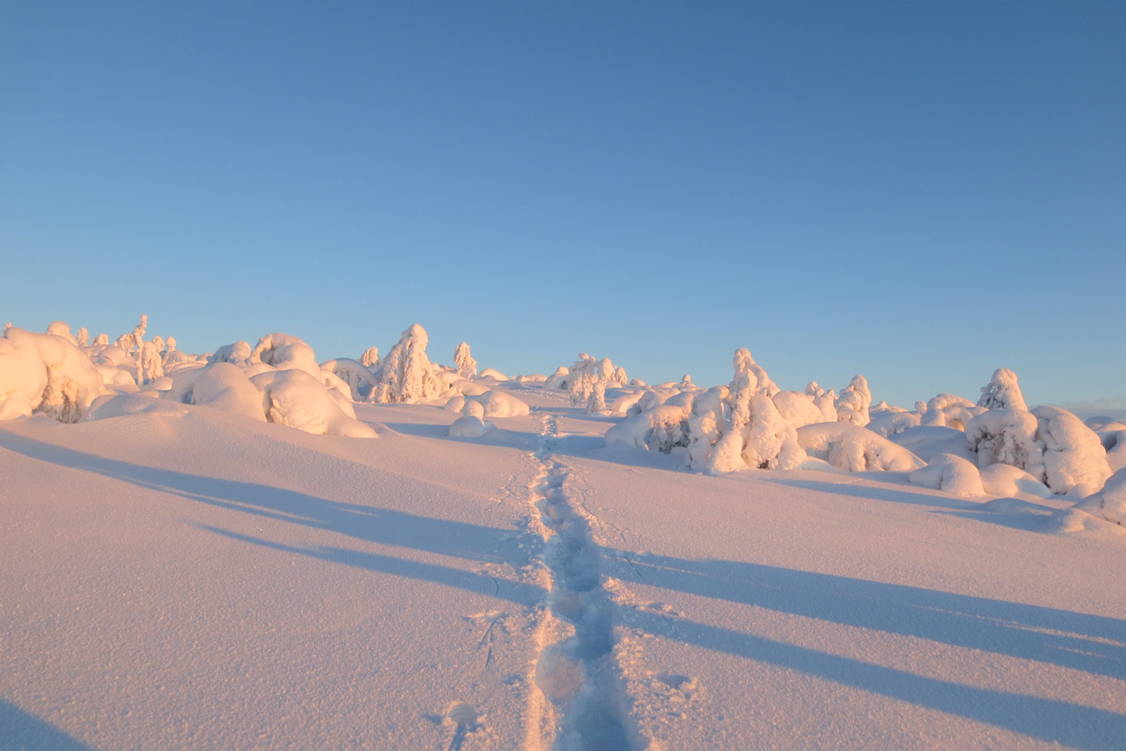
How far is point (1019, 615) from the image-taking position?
5383 millimetres

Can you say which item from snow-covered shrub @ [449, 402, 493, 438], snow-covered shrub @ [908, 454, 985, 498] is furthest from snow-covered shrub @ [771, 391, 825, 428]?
snow-covered shrub @ [449, 402, 493, 438]

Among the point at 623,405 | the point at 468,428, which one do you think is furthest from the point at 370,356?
the point at 468,428

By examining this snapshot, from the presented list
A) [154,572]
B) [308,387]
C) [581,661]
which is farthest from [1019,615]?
[308,387]

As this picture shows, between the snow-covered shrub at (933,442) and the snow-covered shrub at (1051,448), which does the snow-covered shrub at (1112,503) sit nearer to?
the snow-covered shrub at (1051,448)

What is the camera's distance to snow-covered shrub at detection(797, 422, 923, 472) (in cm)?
1513

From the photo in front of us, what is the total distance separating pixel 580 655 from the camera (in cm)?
446

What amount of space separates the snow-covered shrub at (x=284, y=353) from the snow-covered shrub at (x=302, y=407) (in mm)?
12275

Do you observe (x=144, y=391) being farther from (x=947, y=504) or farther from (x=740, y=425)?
(x=947, y=504)

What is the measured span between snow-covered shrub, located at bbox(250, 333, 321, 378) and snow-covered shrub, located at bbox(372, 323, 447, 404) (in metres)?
10.2

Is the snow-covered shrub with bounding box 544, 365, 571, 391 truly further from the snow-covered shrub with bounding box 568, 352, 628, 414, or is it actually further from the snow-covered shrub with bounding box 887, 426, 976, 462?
the snow-covered shrub with bounding box 887, 426, 976, 462

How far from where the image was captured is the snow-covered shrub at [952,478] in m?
12.2

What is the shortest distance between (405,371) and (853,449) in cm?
2956

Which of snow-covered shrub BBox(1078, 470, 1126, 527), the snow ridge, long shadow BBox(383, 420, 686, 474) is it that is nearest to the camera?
the snow ridge

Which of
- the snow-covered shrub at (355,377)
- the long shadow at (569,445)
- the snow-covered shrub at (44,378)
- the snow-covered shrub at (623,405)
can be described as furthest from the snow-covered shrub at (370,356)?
the snow-covered shrub at (44,378)
